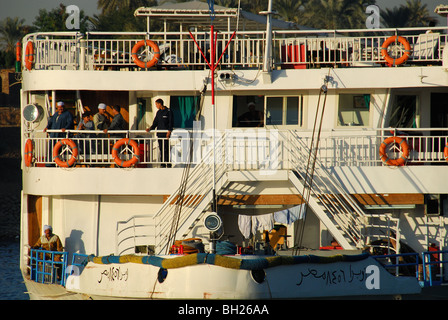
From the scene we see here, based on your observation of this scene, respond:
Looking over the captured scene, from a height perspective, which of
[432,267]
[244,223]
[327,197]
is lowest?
[432,267]

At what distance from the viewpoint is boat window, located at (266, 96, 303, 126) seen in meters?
18.8

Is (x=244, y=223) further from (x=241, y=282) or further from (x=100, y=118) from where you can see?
(x=100, y=118)

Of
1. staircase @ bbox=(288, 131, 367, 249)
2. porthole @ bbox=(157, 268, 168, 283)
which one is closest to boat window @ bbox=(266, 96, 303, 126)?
staircase @ bbox=(288, 131, 367, 249)

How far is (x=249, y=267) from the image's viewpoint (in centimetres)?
1362

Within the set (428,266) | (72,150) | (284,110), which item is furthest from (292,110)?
(72,150)

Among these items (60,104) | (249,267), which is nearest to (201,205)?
(249,267)

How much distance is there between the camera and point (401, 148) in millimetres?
17156

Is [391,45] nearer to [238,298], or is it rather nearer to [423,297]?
Result: [423,297]

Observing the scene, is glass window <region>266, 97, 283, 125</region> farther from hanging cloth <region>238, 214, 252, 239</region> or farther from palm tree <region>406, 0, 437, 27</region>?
palm tree <region>406, 0, 437, 27</region>

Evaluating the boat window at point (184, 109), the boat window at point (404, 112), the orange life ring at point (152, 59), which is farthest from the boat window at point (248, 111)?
the boat window at point (404, 112)

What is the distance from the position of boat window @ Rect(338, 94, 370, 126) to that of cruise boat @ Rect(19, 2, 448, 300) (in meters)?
0.02

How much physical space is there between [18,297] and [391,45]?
1396cm

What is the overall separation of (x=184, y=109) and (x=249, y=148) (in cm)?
255

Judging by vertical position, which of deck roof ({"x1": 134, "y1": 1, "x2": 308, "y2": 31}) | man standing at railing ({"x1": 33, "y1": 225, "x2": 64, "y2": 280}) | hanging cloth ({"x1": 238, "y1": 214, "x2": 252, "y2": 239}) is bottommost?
man standing at railing ({"x1": 33, "y1": 225, "x2": 64, "y2": 280})
